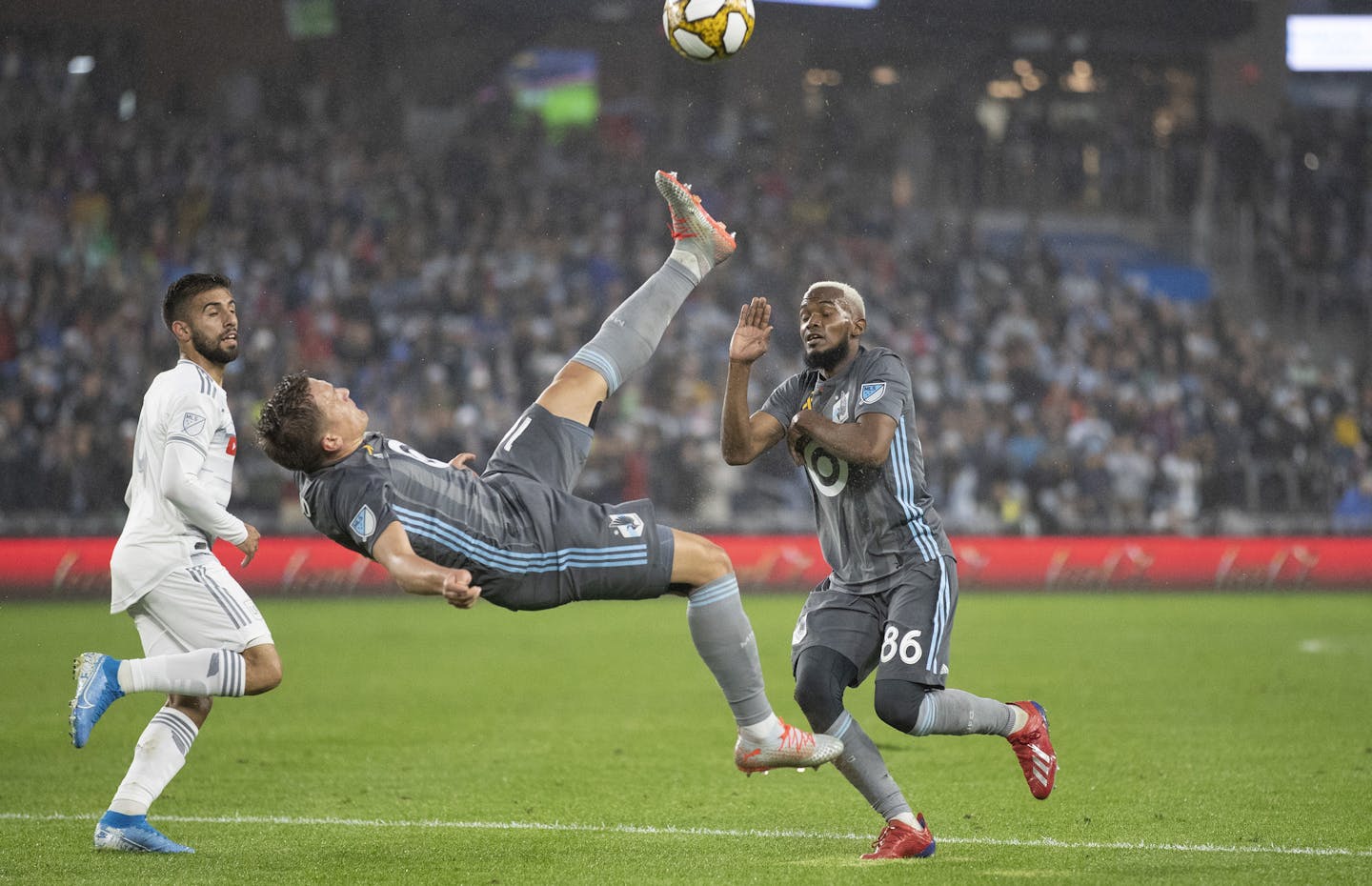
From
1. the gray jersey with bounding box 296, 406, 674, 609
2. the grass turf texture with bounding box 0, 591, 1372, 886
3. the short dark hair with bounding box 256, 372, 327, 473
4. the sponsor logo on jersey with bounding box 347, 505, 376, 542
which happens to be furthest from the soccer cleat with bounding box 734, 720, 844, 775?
the short dark hair with bounding box 256, 372, 327, 473

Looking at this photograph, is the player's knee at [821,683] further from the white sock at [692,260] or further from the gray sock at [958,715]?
the white sock at [692,260]

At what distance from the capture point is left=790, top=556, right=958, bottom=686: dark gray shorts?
568 centimetres

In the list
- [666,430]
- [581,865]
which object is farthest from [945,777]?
[666,430]

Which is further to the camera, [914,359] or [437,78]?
[437,78]

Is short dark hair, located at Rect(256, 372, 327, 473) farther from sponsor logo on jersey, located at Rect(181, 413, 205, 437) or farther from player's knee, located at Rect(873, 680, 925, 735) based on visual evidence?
player's knee, located at Rect(873, 680, 925, 735)

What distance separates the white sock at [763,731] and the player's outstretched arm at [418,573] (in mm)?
1159

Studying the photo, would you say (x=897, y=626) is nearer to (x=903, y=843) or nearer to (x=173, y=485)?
(x=903, y=843)

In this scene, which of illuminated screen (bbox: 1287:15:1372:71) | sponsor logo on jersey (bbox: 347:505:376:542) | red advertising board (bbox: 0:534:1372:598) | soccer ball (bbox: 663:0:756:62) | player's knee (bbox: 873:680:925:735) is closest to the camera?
sponsor logo on jersey (bbox: 347:505:376:542)

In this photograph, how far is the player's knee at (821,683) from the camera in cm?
571

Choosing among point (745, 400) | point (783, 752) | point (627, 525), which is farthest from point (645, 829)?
point (745, 400)

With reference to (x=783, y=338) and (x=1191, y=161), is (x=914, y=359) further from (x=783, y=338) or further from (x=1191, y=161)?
(x=1191, y=161)

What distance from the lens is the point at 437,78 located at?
2370 cm

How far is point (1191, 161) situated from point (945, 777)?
65.3 feet

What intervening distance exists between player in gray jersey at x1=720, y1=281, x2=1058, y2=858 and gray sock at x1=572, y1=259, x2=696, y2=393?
35 cm
